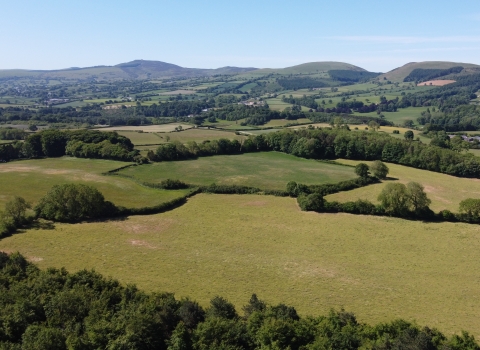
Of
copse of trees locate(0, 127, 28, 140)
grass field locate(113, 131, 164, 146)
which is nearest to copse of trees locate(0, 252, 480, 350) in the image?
grass field locate(113, 131, 164, 146)

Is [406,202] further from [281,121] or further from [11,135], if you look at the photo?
[11,135]

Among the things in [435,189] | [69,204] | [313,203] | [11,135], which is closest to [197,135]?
[11,135]

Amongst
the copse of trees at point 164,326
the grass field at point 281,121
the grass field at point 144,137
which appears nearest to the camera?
the copse of trees at point 164,326

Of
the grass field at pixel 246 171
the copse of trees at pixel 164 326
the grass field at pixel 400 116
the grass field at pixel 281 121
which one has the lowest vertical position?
the grass field at pixel 246 171

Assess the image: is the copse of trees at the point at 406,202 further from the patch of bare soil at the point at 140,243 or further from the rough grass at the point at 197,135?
the rough grass at the point at 197,135

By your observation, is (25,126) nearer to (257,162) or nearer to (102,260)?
(257,162)

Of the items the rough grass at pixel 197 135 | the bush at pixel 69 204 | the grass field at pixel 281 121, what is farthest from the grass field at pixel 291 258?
the grass field at pixel 281 121
